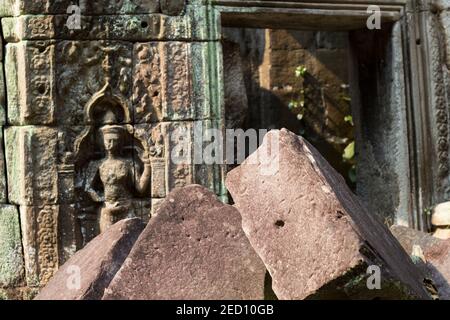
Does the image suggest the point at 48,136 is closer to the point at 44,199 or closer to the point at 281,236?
the point at 44,199

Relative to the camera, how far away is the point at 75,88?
7.68 meters

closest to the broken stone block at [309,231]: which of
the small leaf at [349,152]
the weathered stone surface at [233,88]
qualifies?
the weathered stone surface at [233,88]

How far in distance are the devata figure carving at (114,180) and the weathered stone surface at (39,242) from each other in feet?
1.21

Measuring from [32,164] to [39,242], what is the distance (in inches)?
22.7

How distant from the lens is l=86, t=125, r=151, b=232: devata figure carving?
7.64m

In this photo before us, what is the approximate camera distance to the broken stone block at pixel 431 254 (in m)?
5.68

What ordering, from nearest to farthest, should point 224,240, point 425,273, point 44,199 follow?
point 224,240 < point 425,273 < point 44,199

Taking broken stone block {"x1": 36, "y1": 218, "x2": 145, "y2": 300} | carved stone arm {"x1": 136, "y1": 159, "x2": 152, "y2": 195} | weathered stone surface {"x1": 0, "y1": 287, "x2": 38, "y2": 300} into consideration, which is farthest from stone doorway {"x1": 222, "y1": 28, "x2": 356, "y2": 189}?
broken stone block {"x1": 36, "y1": 218, "x2": 145, "y2": 300}

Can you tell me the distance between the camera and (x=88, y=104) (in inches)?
302

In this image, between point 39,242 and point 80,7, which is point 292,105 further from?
point 39,242

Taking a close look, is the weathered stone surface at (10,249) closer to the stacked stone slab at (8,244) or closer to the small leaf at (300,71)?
the stacked stone slab at (8,244)

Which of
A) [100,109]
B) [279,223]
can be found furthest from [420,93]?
[279,223]
